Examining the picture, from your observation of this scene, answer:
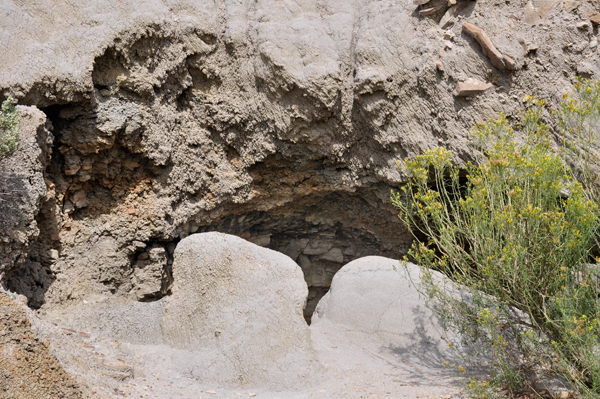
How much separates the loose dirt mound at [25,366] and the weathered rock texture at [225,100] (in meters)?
2.00

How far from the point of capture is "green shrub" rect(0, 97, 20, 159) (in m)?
4.88

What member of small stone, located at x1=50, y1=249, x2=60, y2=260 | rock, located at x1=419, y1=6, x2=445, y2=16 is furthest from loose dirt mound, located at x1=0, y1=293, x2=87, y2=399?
rock, located at x1=419, y1=6, x2=445, y2=16

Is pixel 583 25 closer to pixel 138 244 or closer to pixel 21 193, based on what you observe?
pixel 138 244

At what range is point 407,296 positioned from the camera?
559 centimetres

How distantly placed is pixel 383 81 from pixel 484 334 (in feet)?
11.4

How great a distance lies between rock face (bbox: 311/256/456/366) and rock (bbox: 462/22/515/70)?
2.76 m

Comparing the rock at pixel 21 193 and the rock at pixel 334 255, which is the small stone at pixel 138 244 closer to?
the rock at pixel 21 193

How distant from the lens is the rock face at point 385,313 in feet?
17.4

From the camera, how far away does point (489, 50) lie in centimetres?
656

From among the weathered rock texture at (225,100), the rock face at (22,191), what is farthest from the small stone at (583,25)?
the rock face at (22,191)

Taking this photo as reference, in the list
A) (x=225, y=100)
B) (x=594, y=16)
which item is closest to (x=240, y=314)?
(x=225, y=100)

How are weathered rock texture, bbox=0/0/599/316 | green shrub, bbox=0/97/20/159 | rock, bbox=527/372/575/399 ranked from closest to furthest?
rock, bbox=527/372/575/399 < green shrub, bbox=0/97/20/159 < weathered rock texture, bbox=0/0/599/316

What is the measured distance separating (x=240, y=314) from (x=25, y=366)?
1872 mm

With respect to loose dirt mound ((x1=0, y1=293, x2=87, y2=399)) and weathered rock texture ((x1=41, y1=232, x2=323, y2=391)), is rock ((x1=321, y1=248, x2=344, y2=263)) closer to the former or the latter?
weathered rock texture ((x1=41, y1=232, x2=323, y2=391))
